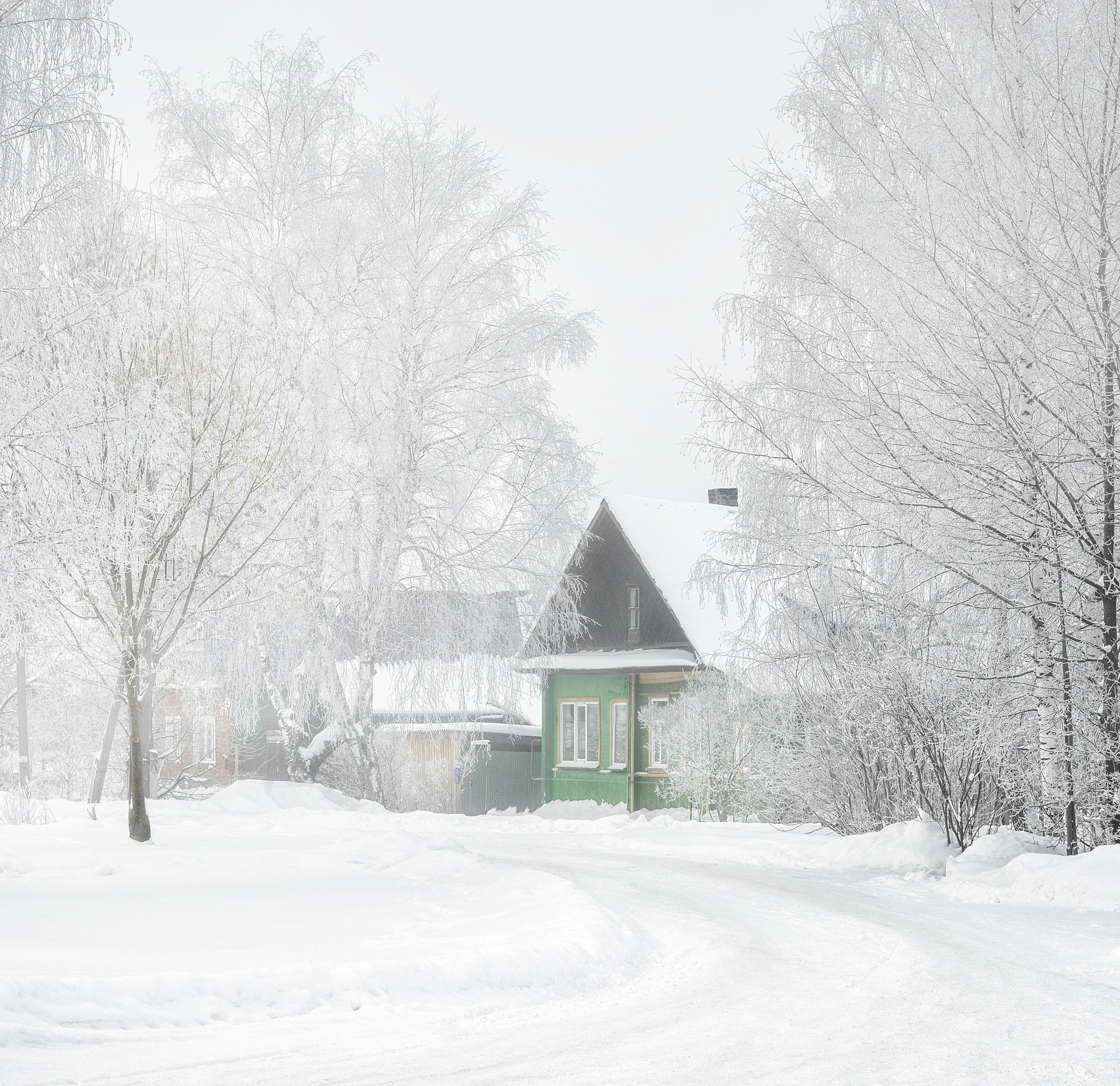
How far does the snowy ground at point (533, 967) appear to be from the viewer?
17.5ft

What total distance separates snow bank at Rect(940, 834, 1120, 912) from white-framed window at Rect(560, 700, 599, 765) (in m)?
17.8

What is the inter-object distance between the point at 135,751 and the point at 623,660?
16465mm

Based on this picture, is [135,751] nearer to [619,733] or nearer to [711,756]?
[711,756]

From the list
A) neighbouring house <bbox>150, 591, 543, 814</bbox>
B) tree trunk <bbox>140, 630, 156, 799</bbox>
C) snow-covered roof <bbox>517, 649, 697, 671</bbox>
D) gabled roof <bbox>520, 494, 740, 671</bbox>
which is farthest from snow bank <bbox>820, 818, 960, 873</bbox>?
snow-covered roof <bbox>517, 649, 697, 671</bbox>

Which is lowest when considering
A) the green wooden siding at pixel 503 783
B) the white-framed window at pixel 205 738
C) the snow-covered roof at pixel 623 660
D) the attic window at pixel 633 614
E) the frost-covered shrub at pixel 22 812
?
the green wooden siding at pixel 503 783

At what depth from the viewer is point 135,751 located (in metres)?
12.6

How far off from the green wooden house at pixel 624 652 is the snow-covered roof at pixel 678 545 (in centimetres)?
3

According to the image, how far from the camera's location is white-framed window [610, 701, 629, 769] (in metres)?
28.4

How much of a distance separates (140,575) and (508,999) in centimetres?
722

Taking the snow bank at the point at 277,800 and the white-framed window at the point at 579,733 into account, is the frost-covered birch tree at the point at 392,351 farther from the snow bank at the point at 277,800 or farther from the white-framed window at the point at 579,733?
the white-framed window at the point at 579,733

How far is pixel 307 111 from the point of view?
21.2 metres

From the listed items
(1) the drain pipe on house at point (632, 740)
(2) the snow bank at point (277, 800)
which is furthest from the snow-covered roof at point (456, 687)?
(1) the drain pipe on house at point (632, 740)

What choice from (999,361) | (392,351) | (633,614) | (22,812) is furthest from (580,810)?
(999,361)

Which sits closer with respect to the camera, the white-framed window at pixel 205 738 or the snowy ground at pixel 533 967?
the snowy ground at pixel 533 967
